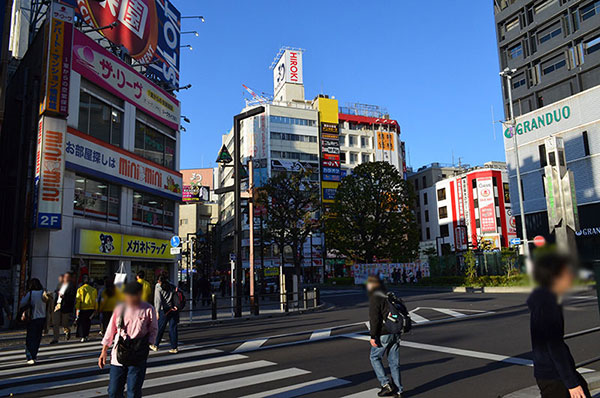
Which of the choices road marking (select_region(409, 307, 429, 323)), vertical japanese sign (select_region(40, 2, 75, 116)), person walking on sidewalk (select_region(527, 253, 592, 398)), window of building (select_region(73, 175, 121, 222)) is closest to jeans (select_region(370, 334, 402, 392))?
person walking on sidewalk (select_region(527, 253, 592, 398))

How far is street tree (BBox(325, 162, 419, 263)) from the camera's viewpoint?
1797 inches

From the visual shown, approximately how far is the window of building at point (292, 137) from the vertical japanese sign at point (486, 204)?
2841 cm

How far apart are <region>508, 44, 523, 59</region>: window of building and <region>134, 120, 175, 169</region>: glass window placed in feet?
113

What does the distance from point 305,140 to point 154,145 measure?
5200cm

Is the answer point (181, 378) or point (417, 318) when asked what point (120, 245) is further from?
point (181, 378)

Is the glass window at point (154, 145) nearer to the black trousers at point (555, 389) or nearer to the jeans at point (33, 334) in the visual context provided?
the jeans at point (33, 334)

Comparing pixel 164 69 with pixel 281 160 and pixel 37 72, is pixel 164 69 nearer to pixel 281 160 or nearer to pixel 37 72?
pixel 37 72

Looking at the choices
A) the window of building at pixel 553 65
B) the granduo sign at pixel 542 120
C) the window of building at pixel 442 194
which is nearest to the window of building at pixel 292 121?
the window of building at pixel 442 194

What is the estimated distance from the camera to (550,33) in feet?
131

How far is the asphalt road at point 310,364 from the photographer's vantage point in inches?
266

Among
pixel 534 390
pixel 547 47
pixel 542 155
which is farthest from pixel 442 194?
pixel 534 390

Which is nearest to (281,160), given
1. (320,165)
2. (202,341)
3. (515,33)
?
(320,165)

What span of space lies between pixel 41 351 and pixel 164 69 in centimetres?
2220

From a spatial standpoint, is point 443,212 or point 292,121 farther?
point 443,212
